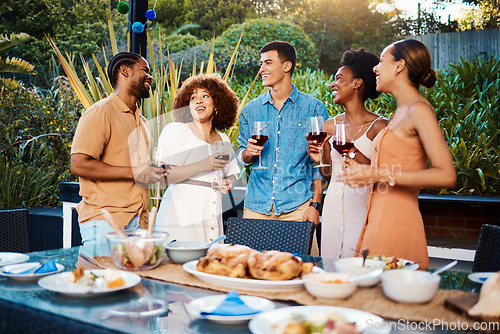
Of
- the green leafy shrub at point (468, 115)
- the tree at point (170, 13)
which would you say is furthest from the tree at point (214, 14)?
the green leafy shrub at point (468, 115)

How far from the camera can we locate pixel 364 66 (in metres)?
3.00

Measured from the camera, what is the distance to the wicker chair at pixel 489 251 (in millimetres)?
1972

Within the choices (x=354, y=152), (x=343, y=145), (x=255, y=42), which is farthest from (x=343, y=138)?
(x=255, y=42)

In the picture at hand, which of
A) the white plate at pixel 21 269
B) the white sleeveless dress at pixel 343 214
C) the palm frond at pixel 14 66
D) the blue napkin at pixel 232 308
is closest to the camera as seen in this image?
the blue napkin at pixel 232 308

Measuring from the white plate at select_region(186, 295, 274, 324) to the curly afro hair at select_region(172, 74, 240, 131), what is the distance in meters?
1.91

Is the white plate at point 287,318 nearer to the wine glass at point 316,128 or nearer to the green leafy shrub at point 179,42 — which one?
the wine glass at point 316,128

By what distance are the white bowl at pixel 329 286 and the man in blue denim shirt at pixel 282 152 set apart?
4.62 ft

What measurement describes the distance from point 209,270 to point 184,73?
11341mm

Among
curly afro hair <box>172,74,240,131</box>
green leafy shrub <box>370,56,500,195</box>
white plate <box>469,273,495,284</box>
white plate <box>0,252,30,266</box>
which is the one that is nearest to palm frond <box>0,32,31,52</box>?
green leafy shrub <box>370,56,500,195</box>

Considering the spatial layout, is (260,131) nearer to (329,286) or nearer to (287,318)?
(329,286)

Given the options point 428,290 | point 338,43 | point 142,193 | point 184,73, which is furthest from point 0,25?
point 428,290

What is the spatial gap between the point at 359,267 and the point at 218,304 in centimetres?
49

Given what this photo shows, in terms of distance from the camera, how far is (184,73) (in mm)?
12500

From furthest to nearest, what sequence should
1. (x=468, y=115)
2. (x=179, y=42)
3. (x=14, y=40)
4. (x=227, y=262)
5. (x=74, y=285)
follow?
(x=179, y=42) → (x=14, y=40) → (x=468, y=115) → (x=227, y=262) → (x=74, y=285)
